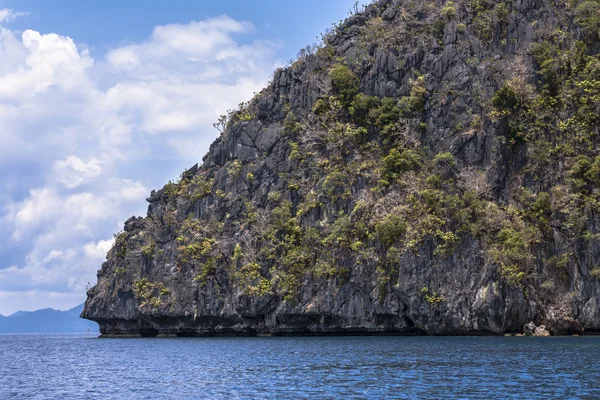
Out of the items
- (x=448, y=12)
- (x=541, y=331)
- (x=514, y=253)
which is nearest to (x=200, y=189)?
(x=448, y=12)

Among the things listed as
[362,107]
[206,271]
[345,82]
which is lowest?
[206,271]

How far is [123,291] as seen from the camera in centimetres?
9388

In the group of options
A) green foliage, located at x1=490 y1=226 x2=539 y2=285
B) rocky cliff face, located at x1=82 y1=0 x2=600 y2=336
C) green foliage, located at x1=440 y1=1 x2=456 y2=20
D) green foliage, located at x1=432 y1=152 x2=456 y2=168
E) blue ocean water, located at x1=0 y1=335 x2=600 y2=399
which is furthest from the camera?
green foliage, located at x1=440 y1=1 x2=456 y2=20

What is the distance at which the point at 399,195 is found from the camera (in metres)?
73.6

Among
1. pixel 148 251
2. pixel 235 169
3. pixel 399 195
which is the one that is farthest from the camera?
pixel 148 251

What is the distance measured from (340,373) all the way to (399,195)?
39215 mm

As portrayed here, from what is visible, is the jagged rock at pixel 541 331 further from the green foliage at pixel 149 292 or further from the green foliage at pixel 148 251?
the green foliage at pixel 148 251

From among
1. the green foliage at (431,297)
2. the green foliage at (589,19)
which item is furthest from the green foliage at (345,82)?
the green foliage at (431,297)

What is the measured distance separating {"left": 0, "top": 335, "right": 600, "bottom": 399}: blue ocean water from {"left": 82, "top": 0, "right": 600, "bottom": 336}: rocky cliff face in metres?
11.9

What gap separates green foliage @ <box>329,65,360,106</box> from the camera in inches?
3391

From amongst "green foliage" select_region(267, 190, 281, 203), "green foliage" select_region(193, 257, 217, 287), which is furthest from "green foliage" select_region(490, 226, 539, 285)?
"green foliage" select_region(193, 257, 217, 287)

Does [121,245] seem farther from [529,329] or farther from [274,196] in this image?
[529,329]

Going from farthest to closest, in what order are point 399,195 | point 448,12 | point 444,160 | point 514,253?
point 448,12, point 399,195, point 444,160, point 514,253

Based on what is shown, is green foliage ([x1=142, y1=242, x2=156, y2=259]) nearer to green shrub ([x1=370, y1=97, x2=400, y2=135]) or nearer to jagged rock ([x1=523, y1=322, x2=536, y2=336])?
green shrub ([x1=370, y1=97, x2=400, y2=135])
